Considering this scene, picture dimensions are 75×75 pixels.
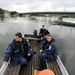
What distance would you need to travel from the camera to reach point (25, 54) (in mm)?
8656

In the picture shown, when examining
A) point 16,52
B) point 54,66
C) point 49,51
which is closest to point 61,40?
point 49,51

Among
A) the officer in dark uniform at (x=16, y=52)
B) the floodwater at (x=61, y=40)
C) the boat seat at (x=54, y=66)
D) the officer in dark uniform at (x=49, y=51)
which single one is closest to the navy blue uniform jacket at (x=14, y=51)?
the officer in dark uniform at (x=16, y=52)

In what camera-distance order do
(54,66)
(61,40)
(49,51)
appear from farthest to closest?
(61,40)
(49,51)
(54,66)

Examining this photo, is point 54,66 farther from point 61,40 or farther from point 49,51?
point 61,40

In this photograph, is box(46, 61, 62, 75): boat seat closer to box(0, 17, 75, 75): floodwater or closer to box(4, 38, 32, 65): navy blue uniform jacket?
box(4, 38, 32, 65): navy blue uniform jacket

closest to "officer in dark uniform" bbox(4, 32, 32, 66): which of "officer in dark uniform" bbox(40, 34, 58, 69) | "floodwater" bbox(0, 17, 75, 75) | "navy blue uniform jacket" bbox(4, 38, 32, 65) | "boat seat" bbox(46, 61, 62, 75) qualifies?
"navy blue uniform jacket" bbox(4, 38, 32, 65)

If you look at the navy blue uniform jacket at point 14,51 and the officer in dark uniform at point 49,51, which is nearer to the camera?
the navy blue uniform jacket at point 14,51

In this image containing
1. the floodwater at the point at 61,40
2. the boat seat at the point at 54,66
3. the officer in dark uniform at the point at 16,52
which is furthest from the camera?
the floodwater at the point at 61,40

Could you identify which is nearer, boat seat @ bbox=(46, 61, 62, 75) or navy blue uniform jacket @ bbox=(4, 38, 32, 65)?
boat seat @ bbox=(46, 61, 62, 75)

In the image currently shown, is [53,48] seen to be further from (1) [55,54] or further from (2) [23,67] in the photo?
(2) [23,67]

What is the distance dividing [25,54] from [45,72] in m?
2.22

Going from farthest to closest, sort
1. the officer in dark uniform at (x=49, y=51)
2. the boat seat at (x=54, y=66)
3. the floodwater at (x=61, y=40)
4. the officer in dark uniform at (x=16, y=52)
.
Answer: the floodwater at (x=61, y=40)
the officer in dark uniform at (x=49, y=51)
the officer in dark uniform at (x=16, y=52)
the boat seat at (x=54, y=66)

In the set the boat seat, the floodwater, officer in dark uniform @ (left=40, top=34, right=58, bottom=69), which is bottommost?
the floodwater

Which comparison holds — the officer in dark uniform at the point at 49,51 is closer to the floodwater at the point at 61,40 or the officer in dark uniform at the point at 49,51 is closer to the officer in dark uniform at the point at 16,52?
the officer in dark uniform at the point at 16,52
